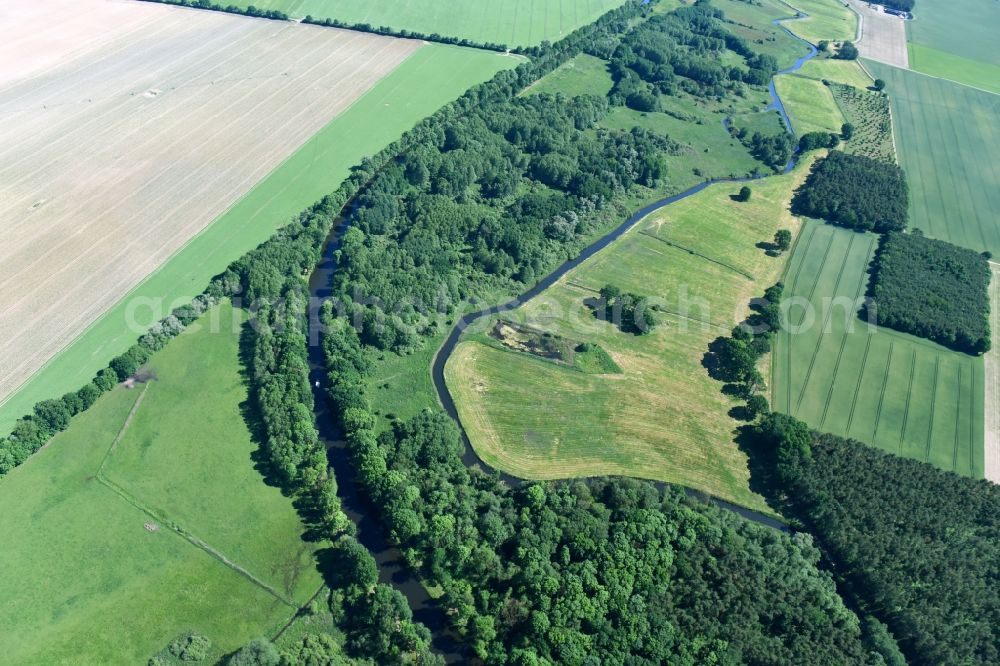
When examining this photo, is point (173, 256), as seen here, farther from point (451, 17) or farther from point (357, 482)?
point (451, 17)

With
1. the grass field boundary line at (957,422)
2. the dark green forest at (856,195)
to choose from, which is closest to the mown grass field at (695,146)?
the dark green forest at (856,195)

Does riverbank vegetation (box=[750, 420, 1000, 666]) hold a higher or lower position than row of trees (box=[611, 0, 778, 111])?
lower

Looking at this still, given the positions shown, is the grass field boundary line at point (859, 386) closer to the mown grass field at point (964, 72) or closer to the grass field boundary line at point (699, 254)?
the grass field boundary line at point (699, 254)

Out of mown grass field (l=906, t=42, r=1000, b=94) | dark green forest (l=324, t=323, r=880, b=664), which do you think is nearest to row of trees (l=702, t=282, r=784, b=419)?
dark green forest (l=324, t=323, r=880, b=664)

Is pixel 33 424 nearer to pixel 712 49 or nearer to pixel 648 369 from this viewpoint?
pixel 648 369

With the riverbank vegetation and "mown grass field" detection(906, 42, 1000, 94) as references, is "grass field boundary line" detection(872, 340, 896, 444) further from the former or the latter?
"mown grass field" detection(906, 42, 1000, 94)

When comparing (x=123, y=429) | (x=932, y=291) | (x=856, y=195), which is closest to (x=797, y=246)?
(x=856, y=195)

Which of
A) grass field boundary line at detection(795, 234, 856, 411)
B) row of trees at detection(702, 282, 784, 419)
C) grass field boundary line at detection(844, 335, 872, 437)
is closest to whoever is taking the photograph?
grass field boundary line at detection(844, 335, 872, 437)
